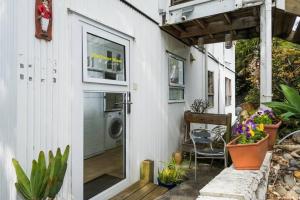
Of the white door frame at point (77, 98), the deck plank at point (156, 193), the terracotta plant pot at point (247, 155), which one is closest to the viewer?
the terracotta plant pot at point (247, 155)

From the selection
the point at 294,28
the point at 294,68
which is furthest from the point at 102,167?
the point at 294,68

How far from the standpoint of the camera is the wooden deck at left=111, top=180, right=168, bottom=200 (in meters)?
3.60

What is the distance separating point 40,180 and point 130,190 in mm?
1951

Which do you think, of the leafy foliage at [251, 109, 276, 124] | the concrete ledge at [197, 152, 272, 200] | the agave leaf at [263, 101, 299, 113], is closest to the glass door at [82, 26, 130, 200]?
the concrete ledge at [197, 152, 272, 200]

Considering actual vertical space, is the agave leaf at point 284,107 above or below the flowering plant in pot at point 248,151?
above

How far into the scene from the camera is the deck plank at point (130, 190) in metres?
3.56

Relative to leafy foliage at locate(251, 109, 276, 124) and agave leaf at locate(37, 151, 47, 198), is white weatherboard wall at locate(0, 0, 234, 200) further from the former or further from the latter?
leafy foliage at locate(251, 109, 276, 124)

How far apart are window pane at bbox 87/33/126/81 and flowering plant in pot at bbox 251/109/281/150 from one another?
194 centimetres

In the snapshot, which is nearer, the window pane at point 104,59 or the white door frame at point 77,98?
the white door frame at point 77,98

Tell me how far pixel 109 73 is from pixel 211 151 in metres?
2.49

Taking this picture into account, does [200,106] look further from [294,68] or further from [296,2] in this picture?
[296,2]

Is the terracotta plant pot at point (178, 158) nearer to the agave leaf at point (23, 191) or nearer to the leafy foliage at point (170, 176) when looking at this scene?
the leafy foliage at point (170, 176)

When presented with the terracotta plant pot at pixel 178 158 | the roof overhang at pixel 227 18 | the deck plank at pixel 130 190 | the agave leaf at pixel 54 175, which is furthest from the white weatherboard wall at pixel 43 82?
the terracotta plant pot at pixel 178 158

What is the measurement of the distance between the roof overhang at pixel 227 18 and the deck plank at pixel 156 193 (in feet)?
9.82
